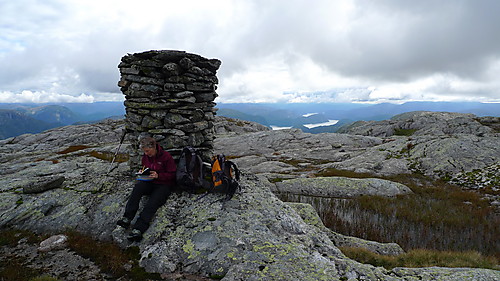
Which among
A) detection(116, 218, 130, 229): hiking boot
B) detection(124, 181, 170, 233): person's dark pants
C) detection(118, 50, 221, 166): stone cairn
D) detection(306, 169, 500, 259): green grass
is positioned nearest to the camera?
detection(116, 218, 130, 229): hiking boot

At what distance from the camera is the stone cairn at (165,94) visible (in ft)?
36.4

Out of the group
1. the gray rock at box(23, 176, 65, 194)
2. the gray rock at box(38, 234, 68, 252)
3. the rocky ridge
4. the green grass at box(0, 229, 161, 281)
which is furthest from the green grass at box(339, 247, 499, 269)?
the gray rock at box(23, 176, 65, 194)

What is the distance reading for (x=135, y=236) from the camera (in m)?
7.98

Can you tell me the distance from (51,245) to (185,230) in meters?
4.56

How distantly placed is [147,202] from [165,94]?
5225 mm

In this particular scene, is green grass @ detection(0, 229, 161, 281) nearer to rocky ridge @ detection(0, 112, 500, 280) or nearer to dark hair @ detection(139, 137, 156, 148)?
rocky ridge @ detection(0, 112, 500, 280)

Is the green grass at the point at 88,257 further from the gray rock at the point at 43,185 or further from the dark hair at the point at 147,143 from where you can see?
the dark hair at the point at 147,143

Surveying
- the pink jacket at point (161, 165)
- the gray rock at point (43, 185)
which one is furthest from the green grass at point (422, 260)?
the gray rock at point (43, 185)

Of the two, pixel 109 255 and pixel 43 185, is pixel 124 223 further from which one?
pixel 43 185

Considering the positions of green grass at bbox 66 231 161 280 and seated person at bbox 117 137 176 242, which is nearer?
green grass at bbox 66 231 161 280

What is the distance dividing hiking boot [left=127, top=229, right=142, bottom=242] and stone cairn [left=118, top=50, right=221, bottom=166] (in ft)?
13.6

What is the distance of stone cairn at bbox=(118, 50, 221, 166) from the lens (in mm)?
11094

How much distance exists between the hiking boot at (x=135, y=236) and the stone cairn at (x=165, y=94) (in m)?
4.16

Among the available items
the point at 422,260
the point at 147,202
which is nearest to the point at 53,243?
the point at 147,202
